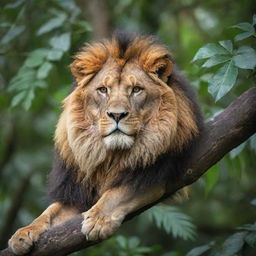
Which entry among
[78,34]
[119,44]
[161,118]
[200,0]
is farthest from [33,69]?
[200,0]

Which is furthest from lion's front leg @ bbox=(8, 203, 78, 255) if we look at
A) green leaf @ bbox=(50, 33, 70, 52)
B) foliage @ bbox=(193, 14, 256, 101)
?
green leaf @ bbox=(50, 33, 70, 52)

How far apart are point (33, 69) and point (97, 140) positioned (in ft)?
6.37

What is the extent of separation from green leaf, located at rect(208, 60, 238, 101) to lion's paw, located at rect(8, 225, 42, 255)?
5.28ft

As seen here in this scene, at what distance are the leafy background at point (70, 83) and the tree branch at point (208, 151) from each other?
996 mm

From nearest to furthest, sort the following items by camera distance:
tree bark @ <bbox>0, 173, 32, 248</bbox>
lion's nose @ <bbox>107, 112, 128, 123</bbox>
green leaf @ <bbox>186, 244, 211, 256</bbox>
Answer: lion's nose @ <bbox>107, 112, 128, 123</bbox>
green leaf @ <bbox>186, 244, 211, 256</bbox>
tree bark @ <bbox>0, 173, 32, 248</bbox>

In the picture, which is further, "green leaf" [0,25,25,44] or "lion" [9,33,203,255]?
"green leaf" [0,25,25,44]

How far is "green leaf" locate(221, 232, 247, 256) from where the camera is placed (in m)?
4.41

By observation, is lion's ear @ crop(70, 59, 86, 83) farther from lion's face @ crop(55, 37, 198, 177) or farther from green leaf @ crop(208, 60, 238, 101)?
green leaf @ crop(208, 60, 238, 101)

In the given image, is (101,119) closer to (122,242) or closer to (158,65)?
(158,65)

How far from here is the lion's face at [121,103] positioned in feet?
13.7

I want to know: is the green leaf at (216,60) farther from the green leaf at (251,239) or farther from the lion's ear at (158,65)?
the green leaf at (251,239)

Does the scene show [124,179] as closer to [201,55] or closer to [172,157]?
[172,157]

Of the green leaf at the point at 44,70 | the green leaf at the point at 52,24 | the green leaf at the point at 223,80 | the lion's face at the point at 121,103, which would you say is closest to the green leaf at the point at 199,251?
the lion's face at the point at 121,103

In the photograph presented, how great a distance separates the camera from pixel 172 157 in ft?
14.1
